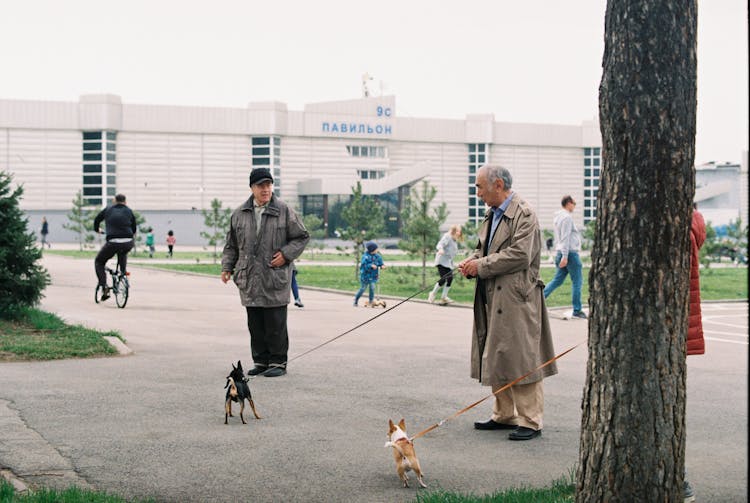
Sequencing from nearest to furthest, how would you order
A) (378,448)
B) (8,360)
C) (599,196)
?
1. (599,196)
2. (378,448)
3. (8,360)

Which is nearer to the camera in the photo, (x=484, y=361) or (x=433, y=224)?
(x=484, y=361)

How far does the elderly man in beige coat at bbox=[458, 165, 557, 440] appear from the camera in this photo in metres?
6.44

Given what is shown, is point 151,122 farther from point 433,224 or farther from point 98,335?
point 98,335

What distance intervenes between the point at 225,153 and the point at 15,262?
276ft

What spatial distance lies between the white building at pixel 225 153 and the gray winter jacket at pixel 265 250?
262ft

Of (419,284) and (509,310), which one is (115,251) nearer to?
(419,284)

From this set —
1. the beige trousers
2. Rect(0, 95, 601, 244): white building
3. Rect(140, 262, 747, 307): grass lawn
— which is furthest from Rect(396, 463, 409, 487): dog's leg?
Rect(0, 95, 601, 244): white building

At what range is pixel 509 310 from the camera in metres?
6.46

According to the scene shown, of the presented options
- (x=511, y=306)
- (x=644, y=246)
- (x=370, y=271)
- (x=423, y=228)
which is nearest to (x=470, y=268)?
(x=511, y=306)

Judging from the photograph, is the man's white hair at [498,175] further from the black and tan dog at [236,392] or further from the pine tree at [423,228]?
the pine tree at [423,228]

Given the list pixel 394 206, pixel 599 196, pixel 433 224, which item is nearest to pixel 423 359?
pixel 599 196

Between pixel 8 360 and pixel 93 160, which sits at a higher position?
pixel 93 160

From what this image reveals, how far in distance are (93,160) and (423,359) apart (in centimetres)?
8557

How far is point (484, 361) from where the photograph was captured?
650 cm
